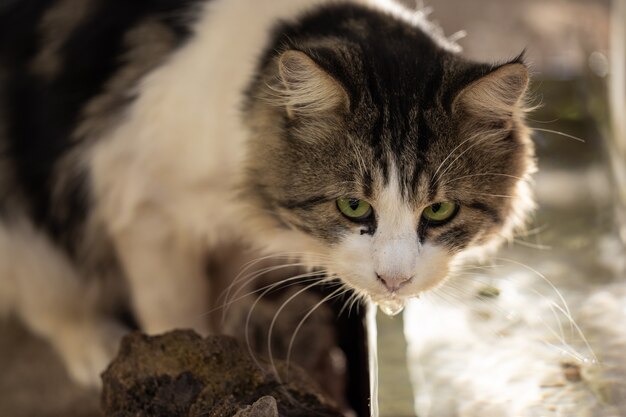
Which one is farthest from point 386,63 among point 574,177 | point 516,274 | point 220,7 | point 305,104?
point 574,177

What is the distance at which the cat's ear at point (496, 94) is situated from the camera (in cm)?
167

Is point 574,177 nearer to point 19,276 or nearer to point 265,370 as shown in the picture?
point 265,370

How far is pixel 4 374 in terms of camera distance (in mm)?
2834

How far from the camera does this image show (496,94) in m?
1.74

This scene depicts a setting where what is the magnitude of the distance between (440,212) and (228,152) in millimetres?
570

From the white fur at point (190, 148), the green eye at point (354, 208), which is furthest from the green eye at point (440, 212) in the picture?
the white fur at point (190, 148)

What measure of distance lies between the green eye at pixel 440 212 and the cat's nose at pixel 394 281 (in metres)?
0.15

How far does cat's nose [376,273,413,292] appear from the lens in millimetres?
1667

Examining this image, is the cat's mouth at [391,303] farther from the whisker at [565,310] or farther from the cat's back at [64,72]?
the cat's back at [64,72]

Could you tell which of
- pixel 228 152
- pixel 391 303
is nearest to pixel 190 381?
pixel 391 303

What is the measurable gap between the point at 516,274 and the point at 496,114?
61 centimetres

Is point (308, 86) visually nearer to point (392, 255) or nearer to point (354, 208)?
point (354, 208)

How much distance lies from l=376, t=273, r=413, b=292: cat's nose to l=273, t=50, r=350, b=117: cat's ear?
350mm

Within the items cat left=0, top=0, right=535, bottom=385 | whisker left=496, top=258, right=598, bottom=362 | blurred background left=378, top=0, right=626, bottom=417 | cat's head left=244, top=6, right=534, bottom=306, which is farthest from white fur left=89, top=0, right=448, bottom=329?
whisker left=496, top=258, right=598, bottom=362
